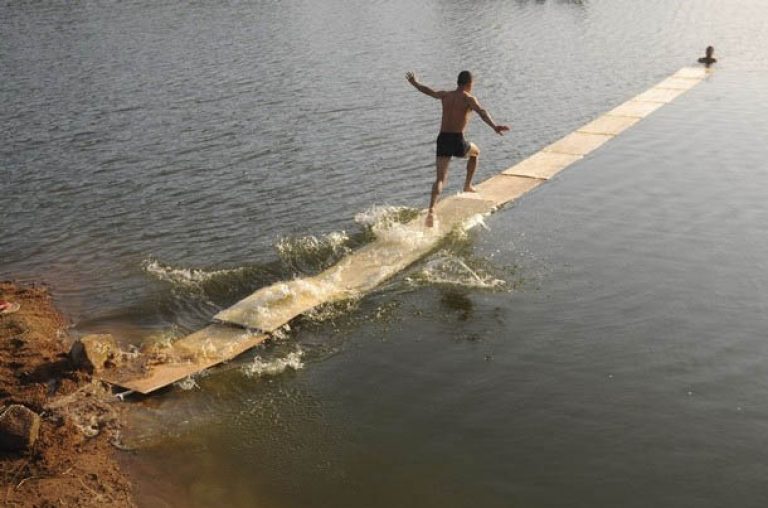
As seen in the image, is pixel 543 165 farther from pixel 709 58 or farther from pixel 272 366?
pixel 709 58

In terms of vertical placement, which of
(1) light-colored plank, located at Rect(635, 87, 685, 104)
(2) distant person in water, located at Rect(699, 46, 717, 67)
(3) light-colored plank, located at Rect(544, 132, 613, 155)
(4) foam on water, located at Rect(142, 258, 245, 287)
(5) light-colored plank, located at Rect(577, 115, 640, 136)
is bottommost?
(4) foam on water, located at Rect(142, 258, 245, 287)

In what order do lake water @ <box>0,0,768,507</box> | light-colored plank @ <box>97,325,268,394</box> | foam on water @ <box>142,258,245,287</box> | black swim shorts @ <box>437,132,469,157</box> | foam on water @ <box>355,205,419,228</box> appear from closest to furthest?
1. lake water @ <box>0,0,768,507</box>
2. light-colored plank @ <box>97,325,268,394</box>
3. foam on water @ <box>142,258,245,287</box>
4. black swim shorts @ <box>437,132,469,157</box>
5. foam on water @ <box>355,205,419,228</box>

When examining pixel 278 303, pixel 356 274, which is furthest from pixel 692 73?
pixel 278 303

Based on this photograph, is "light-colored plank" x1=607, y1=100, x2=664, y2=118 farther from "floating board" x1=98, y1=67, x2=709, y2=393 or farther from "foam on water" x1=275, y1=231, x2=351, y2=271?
"foam on water" x1=275, y1=231, x2=351, y2=271

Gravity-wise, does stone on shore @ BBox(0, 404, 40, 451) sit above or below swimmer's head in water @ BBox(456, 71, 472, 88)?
below

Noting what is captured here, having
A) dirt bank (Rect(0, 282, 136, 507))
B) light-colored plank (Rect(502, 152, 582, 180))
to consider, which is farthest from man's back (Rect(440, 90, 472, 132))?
dirt bank (Rect(0, 282, 136, 507))

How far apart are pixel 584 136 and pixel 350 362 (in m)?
9.77

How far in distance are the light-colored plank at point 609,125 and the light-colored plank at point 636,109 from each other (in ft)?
1.10

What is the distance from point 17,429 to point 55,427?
435 millimetres

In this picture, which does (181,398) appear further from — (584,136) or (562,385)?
(584,136)

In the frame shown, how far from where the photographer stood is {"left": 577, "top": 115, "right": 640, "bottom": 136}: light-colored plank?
645 inches

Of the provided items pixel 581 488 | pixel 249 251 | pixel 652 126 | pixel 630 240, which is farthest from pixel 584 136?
pixel 581 488

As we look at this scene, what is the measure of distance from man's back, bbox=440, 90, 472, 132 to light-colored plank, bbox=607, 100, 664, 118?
299 inches

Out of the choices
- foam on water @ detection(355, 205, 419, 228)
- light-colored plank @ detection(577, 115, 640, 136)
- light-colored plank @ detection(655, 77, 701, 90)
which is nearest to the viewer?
foam on water @ detection(355, 205, 419, 228)
